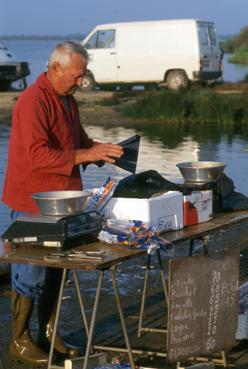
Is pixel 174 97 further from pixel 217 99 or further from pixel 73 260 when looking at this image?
pixel 73 260

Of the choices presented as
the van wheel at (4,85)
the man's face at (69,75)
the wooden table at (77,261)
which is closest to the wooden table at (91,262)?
the wooden table at (77,261)

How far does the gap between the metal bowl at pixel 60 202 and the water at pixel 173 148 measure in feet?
20.0

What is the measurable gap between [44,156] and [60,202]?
0.39 m

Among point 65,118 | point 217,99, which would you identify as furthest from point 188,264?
point 217,99

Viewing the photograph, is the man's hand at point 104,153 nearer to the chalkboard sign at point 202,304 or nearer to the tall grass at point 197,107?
the chalkboard sign at point 202,304

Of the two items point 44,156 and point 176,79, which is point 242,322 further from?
point 176,79

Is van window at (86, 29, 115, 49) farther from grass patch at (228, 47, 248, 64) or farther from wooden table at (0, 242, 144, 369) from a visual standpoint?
grass patch at (228, 47, 248, 64)

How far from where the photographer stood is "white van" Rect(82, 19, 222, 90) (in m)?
31.4

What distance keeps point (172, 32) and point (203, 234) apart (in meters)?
25.7

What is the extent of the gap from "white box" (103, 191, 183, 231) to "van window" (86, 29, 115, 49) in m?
26.6

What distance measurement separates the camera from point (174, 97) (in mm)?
26531

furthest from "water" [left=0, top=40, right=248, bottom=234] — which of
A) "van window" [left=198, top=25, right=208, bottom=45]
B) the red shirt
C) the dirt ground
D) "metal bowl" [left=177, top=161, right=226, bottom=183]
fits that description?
"van window" [left=198, top=25, right=208, bottom=45]

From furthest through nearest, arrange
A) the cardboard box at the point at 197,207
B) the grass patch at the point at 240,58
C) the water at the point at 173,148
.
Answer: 1. the grass patch at the point at 240,58
2. the water at the point at 173,148
3. the cardboard box at the point at 197,207

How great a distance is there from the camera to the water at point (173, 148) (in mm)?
16017
